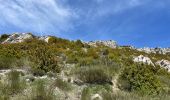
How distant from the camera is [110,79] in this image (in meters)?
12.4

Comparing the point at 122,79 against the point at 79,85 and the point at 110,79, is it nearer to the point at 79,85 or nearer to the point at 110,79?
the point at 110,79

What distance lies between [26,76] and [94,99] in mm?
2748

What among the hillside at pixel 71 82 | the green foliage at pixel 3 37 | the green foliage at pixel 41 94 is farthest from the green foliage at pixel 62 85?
the green foliage at pixel 3 37

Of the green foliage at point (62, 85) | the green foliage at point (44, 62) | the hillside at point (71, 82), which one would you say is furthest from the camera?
the green foliage at point (44, 62)

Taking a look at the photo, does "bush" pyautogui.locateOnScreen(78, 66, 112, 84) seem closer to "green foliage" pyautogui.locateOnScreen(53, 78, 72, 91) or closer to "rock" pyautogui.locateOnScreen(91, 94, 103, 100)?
"green foliage" pyautogui.locateOnScreen(53, 78, 72, 91)

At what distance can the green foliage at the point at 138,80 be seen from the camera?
11.3 metres

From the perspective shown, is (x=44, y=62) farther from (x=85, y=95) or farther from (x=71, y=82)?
(x=85, y=95)

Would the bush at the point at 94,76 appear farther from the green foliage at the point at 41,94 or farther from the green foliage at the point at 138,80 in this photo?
the green foliage at the point at 41,94

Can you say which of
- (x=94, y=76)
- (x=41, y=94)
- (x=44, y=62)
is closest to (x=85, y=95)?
(x=41, y=94)

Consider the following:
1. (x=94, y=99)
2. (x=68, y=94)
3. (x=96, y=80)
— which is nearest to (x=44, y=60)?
(x=96, y=80)

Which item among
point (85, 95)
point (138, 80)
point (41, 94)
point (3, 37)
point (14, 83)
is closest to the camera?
point (41, 94)

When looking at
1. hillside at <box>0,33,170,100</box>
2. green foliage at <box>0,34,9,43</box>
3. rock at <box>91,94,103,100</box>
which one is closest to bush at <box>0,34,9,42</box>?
green foliage at <box>0,34,9,43</box>

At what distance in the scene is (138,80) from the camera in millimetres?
11797

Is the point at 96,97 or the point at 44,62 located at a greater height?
the point at 44,62
